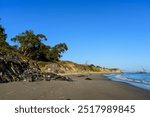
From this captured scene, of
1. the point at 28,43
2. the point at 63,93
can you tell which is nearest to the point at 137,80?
the point at 63,93

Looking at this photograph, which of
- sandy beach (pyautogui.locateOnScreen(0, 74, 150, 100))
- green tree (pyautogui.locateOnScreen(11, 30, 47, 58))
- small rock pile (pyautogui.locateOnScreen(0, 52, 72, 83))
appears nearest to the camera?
sandy beach (pyautogui.locateOnScreen(0, 74, 150, 100))

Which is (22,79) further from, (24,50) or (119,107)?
(24,50)

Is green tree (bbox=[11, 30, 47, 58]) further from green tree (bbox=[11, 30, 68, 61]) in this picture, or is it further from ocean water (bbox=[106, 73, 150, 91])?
ocean water (bbox=[106, 73, 150, 91])

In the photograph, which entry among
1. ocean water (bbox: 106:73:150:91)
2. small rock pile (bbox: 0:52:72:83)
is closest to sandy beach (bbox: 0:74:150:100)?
small rock pile (bbox: 0:52:72:83)

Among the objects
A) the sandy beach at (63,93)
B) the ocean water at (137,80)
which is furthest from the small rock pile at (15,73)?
the ocean water at (137,80)

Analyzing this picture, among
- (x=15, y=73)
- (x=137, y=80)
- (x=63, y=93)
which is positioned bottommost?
(x=63, y=93)

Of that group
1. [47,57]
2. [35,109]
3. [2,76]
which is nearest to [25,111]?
[35,109]

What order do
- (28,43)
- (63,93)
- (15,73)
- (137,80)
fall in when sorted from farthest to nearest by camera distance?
(28,43), (137,80), (15,73), (63,93)

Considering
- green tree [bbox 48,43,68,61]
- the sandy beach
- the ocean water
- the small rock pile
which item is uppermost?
green tree [bbox 48,43,68,61]

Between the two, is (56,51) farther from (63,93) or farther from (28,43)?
(63,93)

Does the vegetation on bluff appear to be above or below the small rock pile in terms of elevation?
above

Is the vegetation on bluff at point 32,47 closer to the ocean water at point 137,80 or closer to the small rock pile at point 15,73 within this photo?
the ocean water at point 137,80

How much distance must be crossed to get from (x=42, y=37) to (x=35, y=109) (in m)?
90.5

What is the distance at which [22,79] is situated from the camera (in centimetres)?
2622
